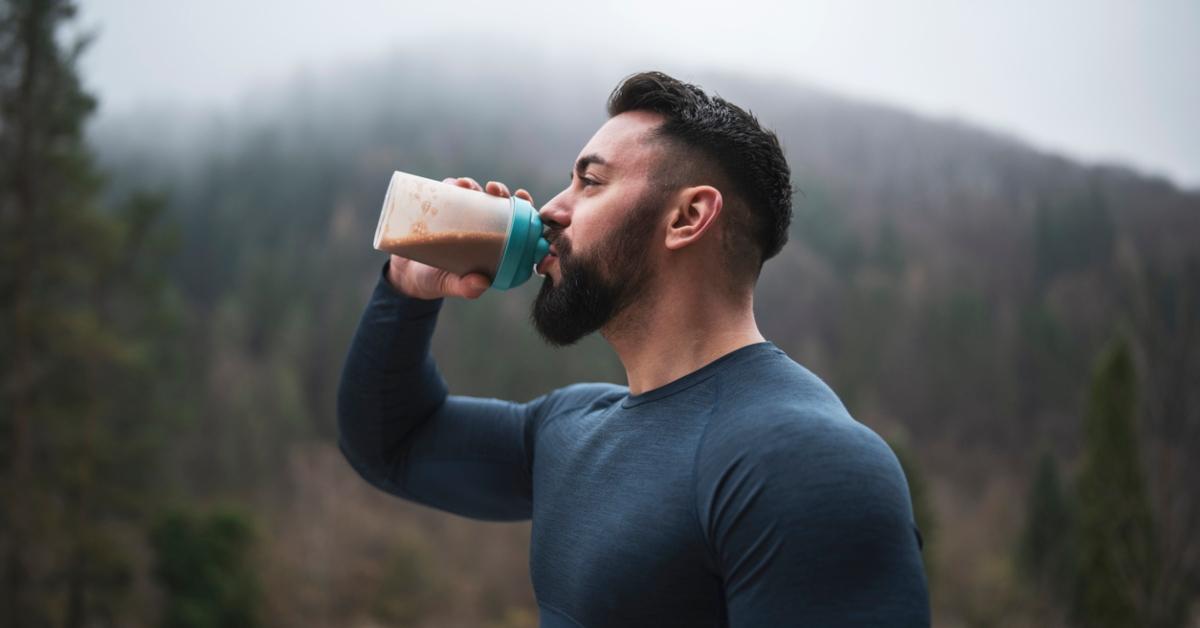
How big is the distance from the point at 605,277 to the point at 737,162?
0.40 meters

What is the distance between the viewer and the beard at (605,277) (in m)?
1.91

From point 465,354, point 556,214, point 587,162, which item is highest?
point 587,162

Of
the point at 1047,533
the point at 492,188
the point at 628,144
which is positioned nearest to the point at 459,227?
the point at 492,188

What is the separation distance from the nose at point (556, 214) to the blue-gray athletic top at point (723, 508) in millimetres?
448

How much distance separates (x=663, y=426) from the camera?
1724mm

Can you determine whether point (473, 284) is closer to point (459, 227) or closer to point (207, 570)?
point (459, 227)

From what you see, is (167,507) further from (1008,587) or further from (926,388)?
(926,388)

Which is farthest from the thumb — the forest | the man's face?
the forest

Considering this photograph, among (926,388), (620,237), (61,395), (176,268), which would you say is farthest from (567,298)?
(176,268)

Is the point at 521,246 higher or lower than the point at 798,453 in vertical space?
higher

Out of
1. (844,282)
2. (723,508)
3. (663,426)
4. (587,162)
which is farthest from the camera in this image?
(844,282)

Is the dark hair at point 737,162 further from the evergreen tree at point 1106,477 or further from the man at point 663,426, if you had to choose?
the evergreen tree at point 1106,477

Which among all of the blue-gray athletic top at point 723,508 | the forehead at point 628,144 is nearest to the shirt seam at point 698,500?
the blue-gray athletic top at point 723,508

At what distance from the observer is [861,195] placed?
4656 cm
